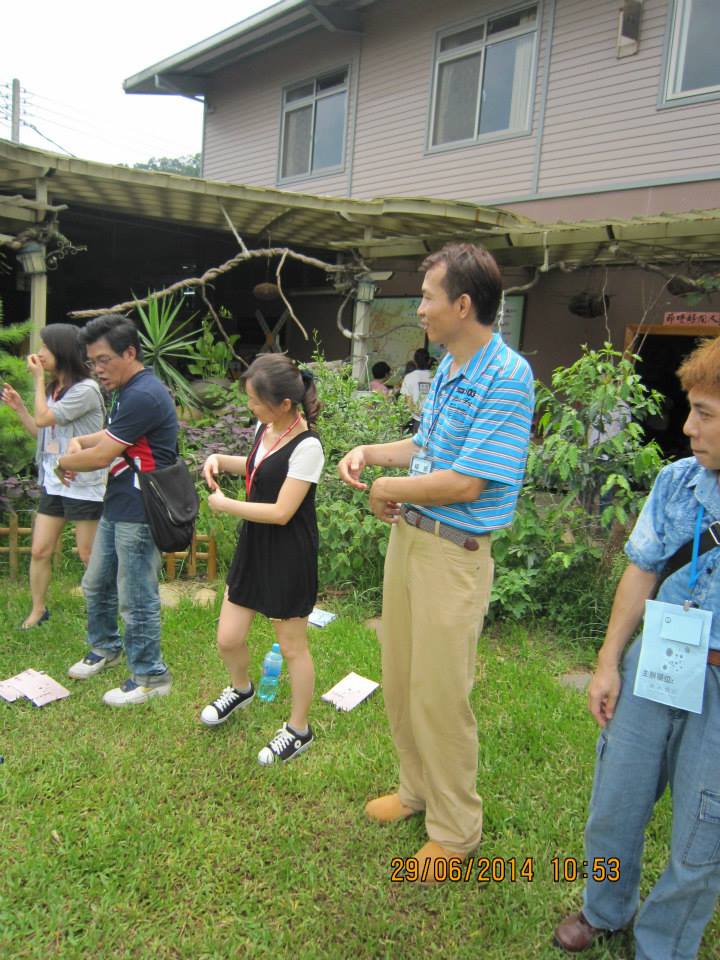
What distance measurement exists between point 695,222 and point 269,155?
913 cm

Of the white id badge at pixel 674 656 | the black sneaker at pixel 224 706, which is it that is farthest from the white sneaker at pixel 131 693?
the white id badge at pixel 674 656

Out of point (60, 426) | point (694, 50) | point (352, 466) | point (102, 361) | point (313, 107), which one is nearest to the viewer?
point (352, 466)

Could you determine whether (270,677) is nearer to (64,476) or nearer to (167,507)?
(167,507)

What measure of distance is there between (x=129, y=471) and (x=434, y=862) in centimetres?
205

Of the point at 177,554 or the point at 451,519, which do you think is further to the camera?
the point at 177,554

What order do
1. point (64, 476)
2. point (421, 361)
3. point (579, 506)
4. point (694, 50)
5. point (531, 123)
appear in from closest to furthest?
point (64, 476), point (579, 506), point (694, 50), point (421, 361), point (531, 123)

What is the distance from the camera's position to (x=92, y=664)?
3537mm

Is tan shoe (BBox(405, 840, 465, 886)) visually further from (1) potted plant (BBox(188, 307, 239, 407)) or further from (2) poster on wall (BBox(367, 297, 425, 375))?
(2) poster on wall (BBox(367, 297, 425, 375))

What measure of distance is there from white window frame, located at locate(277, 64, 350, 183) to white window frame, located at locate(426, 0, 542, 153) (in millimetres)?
1834

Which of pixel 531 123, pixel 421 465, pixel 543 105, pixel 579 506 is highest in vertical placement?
pixel 543 105

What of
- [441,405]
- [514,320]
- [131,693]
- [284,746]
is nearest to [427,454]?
[441,405]

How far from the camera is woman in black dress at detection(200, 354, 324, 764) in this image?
103 inches

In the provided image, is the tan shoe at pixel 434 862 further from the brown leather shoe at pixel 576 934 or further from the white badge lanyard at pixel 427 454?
the white badge lanyard at pixel 427 454
